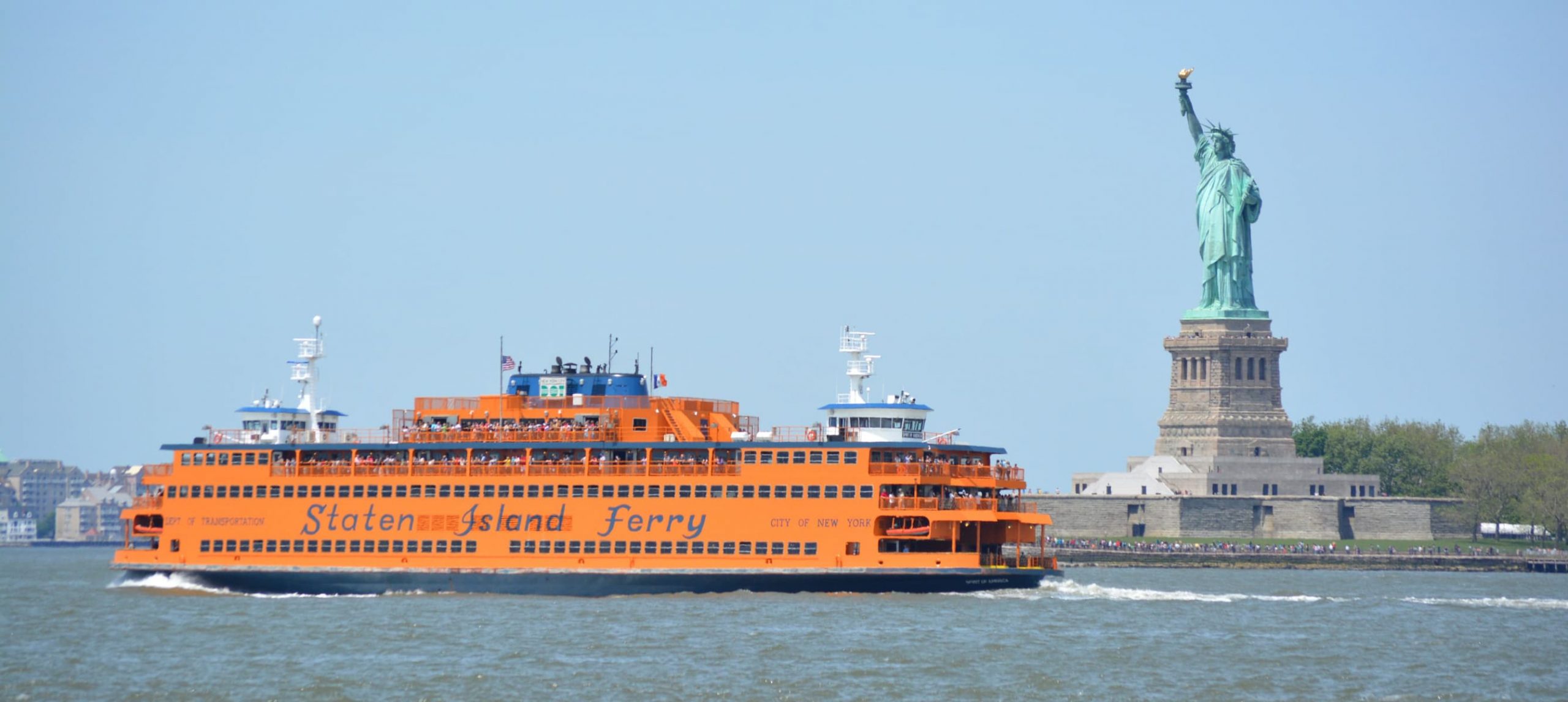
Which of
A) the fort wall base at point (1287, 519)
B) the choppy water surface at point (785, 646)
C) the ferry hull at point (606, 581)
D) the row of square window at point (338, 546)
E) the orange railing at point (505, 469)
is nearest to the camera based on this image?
the choppy water surface at point (785, 646)

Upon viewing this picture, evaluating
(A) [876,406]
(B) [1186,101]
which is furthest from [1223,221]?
(A) [876,406]

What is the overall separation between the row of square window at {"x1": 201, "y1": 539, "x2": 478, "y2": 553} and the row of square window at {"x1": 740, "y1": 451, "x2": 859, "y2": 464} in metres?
9.66

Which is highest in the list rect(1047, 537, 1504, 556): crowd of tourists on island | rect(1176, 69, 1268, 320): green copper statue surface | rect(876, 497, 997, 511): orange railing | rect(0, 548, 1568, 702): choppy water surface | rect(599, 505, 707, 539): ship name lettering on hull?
rect(1176, 69, 1268, 320): green copper statue surface

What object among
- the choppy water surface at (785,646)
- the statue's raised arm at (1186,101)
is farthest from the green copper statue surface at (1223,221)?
the choppy water surface at (785,646)

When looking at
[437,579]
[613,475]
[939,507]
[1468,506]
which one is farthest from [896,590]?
[1468,506]

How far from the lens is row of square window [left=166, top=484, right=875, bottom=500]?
66.9m

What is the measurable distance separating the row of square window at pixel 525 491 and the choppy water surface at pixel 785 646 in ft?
10.8

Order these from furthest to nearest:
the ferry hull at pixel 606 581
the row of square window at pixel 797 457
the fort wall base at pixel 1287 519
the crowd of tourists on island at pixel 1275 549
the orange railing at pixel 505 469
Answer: the fort wall base at pixel 1287 519, the crowd of tourists on island at pixel 1275 549, the orange railing at pixel 505 469, the row of square window at pixel 797 457, the ferry hull at pixel 606 581

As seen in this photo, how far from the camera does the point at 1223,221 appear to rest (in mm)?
128125

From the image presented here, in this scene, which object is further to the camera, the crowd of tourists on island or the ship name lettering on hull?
the crowd of tourists on island

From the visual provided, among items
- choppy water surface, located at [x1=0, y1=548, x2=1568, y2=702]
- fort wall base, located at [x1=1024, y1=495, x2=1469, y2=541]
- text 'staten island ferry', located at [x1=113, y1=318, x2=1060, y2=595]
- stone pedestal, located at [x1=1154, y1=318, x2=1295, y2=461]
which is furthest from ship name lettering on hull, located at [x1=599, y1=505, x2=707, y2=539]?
stone pedestal, located at [x1=1154, y1=318, x2=1295, y2=461]

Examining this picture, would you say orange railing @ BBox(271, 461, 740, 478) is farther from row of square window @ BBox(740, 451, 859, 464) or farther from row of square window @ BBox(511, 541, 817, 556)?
row of square window @ BBox(511, 541, 817, 556)

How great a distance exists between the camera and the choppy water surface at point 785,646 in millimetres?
46594

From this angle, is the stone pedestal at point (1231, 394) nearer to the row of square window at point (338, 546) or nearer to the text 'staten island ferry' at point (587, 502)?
the text 'staten island ferry' at point (587, 502)
